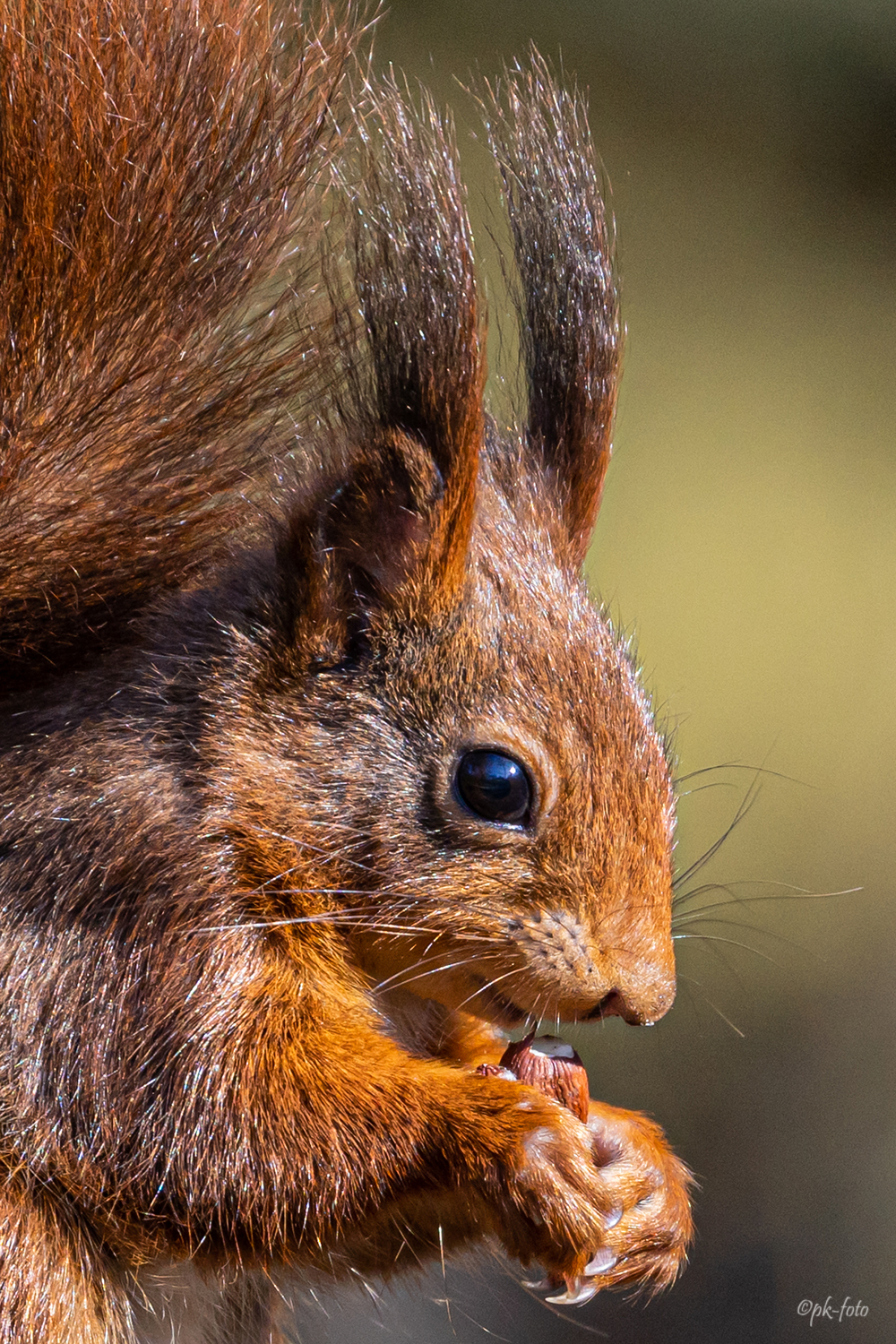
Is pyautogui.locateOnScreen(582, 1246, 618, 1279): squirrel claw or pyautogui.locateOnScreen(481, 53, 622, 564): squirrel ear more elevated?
pyautogui.locateOnScreen(481, 53, 622, 564): squirrel ear

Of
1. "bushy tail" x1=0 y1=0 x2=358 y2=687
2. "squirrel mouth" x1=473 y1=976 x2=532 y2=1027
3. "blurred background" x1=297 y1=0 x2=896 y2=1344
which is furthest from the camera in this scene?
"blurred background" x1=297 y1=0 x2=896 y2=1344

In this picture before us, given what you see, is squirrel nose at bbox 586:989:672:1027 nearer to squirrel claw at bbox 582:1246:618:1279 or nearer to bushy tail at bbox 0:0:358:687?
squirrel claw at bbox 582:1246:618:1279

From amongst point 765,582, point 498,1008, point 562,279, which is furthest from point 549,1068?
point 765,582

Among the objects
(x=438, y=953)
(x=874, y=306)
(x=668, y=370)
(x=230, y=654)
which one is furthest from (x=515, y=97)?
(x=874, y=306)

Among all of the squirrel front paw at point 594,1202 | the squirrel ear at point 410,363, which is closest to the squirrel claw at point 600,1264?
the squirrel front paw at point 594,1202

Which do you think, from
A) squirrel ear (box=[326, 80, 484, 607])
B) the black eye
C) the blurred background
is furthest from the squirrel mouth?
the blurred background

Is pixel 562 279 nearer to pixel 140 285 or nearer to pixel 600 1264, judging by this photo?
pixel 140 285

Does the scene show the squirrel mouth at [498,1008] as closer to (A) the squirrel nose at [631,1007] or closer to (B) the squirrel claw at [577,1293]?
(A) the squirrel nose at [631,1007]
